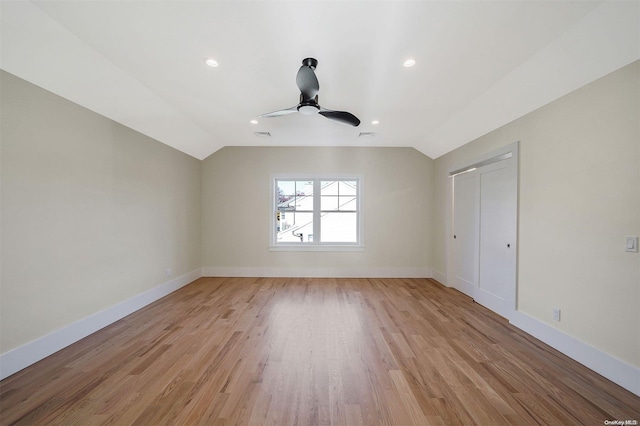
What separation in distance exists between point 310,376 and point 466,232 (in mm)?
3474

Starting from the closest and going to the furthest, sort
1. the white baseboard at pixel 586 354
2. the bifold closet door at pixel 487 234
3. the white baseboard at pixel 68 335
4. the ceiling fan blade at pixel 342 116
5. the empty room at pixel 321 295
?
the empty room at pixel 321 295
the white baseboard at pixel 586 354
the white baseboard at pixel 68 335
the ceiling fan blade at pixel 342 116
the bifold closet door at pixel 487 234

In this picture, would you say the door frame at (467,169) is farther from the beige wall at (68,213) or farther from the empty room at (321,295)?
the beige wall at (68,213)

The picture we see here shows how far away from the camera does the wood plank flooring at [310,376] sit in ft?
5.21

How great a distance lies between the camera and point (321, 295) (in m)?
3.97

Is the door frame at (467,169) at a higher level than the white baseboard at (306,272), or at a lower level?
higher

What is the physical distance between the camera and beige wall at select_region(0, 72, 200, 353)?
1.99m

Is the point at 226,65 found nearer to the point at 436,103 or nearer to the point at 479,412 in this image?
the point at 436,103

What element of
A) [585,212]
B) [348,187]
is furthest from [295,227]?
[585,212]

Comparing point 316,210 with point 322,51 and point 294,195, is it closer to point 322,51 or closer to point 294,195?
point 294,195

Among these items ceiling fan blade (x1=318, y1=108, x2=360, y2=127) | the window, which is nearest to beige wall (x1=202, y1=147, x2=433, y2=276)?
the window

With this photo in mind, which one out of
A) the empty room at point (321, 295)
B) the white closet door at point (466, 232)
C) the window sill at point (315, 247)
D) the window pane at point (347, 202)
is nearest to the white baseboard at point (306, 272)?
the window sill at point (315, 247)

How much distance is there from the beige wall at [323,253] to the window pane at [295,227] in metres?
0.34

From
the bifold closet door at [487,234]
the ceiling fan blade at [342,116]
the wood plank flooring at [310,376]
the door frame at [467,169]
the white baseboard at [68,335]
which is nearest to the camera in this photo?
the wood plank flooring at [310,376]

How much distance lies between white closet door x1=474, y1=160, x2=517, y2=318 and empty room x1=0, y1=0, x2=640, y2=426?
0.10 ft
